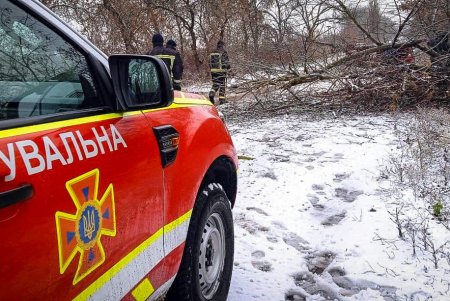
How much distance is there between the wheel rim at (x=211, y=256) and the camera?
7.79ft

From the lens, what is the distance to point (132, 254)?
62.2 inches

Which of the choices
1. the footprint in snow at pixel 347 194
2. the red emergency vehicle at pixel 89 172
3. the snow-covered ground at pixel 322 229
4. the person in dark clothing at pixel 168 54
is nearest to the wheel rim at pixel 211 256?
the red emergency vehicle at pixel 89 172

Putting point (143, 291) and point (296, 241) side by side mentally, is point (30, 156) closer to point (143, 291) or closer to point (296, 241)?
point (143, 291)

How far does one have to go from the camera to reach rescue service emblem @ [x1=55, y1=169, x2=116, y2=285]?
1204mm

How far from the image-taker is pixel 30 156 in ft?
3.68

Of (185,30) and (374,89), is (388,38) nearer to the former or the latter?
(374,89)

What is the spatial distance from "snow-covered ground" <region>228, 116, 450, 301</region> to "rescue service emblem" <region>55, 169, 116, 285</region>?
154 cm

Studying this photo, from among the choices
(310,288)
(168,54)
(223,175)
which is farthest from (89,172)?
(168,54)

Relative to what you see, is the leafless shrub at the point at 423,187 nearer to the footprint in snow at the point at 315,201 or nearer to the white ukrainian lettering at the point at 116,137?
the footprint in snow at the point at 315,201

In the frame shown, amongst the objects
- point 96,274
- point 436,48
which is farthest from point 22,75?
point 436,48

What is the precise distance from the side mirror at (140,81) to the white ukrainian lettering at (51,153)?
0.41 meters

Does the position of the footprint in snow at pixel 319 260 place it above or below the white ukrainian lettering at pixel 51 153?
below

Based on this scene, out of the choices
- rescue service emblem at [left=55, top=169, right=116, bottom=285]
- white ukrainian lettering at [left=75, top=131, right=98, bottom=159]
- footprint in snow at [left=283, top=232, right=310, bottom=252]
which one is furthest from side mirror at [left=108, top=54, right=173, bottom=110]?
footprint in snow at [left=283, top=232, right=310, bottom=252]

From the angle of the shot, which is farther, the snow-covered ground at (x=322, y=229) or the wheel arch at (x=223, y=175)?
the snow-covered ground at (x=322, y=229)
